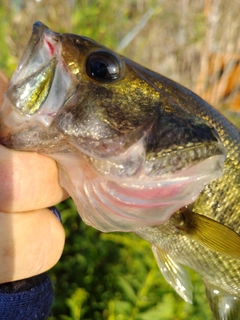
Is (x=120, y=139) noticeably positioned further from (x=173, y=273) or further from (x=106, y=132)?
(x=173, y=273)

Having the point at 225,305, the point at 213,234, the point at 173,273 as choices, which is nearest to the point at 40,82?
the point at 213,234

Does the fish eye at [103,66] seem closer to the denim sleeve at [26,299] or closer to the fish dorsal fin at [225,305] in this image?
the denim sleeve at [26,299]

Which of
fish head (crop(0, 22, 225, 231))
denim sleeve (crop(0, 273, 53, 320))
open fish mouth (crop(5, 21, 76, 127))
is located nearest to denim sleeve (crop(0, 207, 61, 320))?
denim sleeve (crop(0, 273, 53, 320))

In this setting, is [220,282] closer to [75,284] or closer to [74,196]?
[74,196]

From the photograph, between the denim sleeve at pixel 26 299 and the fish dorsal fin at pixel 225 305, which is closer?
the denim sleeve at pixel 26 299

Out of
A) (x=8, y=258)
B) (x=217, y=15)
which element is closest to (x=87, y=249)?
(x=8, y=258)

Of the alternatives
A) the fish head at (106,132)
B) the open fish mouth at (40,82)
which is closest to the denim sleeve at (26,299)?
the fish head at (106,132)
